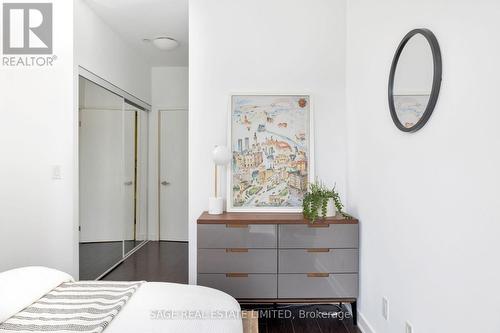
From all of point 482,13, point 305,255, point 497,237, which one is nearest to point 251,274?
point 305,255

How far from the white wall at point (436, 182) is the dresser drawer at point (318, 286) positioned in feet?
0.36

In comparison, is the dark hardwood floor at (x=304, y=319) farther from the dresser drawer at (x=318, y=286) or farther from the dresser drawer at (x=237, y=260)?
the dresser drawer at (x=237, y=260)

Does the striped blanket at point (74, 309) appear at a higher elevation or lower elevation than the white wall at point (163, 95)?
lower

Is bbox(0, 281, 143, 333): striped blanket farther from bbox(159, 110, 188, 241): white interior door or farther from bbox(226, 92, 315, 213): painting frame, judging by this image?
bbox(159, 110, 188, 241): white interior door

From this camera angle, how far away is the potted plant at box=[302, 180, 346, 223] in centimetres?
234

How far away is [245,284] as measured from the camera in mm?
2316

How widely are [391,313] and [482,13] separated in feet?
5.31

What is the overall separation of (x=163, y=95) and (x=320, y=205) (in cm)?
310

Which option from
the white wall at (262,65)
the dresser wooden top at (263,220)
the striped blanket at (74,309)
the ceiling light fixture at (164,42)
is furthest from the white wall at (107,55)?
the striped blanket at (74,309)

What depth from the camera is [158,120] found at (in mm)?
4535

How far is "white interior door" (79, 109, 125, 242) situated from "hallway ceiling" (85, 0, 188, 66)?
36.4 inches

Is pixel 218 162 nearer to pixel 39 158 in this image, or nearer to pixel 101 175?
pixel 101 175

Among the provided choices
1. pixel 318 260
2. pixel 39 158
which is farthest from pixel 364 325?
pixel 39 158

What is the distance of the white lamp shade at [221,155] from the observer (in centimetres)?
250
